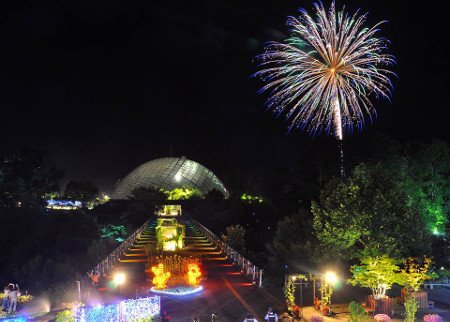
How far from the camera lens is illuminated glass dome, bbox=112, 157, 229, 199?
11050cm

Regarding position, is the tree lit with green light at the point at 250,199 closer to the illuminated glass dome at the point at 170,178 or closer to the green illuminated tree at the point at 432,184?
the illuminated glass dome at the point at 170,178

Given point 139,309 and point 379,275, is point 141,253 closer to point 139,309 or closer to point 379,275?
point 139,309

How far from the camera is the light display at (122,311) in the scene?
49.1ft

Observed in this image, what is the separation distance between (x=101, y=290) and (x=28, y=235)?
25420 mm

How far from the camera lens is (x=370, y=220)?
21.7 metres

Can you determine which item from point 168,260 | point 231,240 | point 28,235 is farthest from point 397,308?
point 28,235

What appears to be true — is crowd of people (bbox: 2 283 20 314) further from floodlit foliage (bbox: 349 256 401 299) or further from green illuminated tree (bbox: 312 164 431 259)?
floodlit foliage (bbox: 349 256 401 299)

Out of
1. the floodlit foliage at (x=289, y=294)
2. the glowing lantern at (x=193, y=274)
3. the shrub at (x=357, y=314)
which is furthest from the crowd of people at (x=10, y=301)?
the shrub at (x=357, y=314)

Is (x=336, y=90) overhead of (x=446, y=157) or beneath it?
overhead

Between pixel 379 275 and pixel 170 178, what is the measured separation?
94.4 metres

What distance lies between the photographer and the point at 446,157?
37.4 meters

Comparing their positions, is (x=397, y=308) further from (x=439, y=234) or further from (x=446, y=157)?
(x=446, y=157)

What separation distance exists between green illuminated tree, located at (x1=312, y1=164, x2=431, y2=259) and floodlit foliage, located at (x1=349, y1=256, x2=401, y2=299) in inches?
26.4

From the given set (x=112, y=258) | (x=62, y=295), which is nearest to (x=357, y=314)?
(x=62, y=295)
